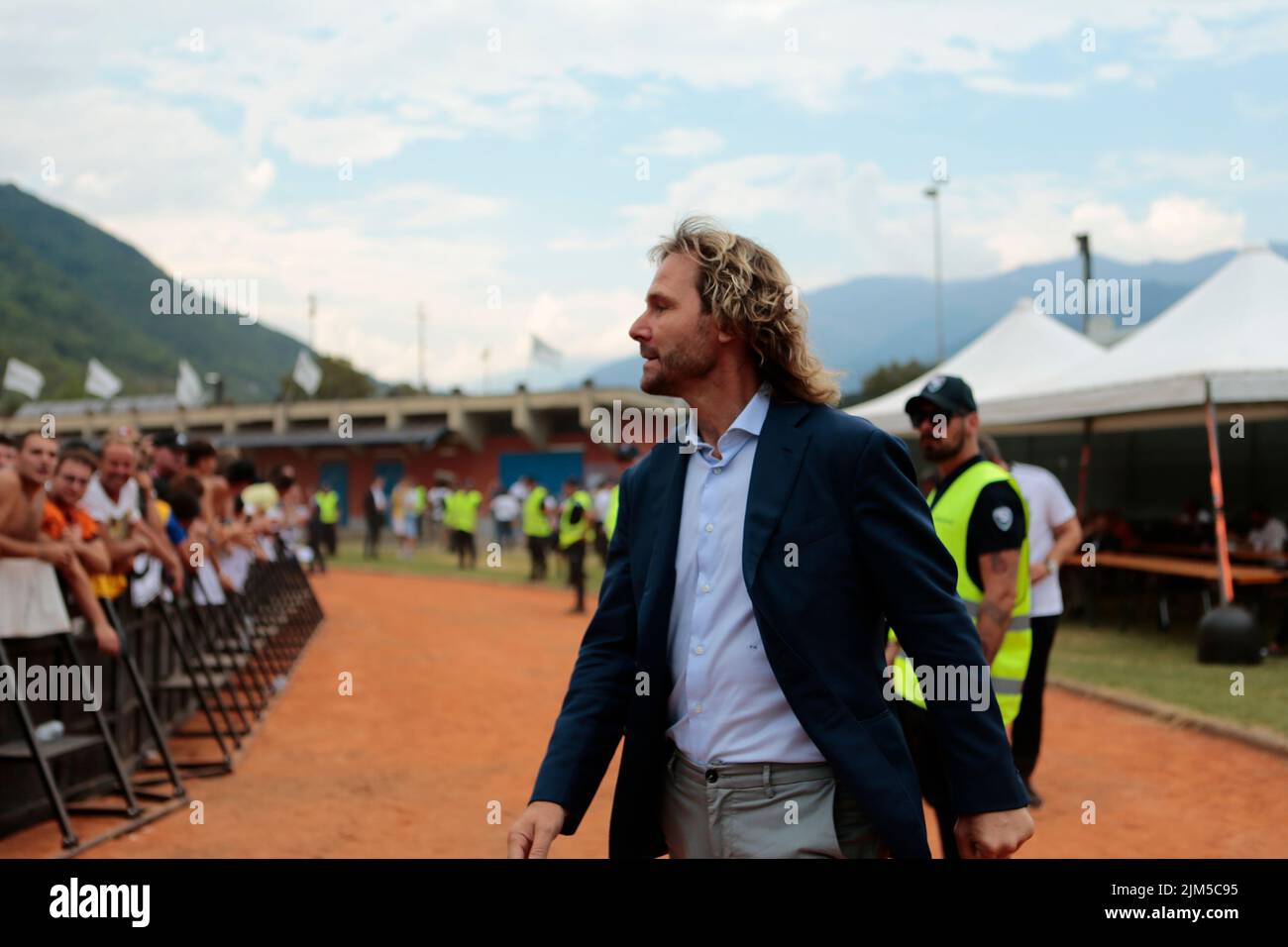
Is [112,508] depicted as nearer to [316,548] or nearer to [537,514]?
[537,514]

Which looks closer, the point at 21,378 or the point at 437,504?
the point at 21,378

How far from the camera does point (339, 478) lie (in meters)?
47.9

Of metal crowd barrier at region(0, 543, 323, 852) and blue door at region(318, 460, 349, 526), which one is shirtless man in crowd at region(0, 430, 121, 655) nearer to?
metal crowd barrier at region(0, 543, 323, 852)

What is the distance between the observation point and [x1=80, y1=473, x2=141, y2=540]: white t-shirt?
7316 millimetres

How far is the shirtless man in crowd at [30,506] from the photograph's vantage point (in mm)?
5945

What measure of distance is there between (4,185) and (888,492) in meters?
220

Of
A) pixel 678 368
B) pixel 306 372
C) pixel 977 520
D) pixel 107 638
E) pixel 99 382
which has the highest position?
pixel 306 372

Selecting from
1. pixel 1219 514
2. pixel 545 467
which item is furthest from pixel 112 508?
pixel 545 467

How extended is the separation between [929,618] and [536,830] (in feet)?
2.75

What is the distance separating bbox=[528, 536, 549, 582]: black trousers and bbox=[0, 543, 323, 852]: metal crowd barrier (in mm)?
11356

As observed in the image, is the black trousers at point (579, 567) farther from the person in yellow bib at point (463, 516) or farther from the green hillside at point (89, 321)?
the green hillside at point (89, 321)

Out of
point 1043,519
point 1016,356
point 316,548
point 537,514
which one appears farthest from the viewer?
point 316,548
